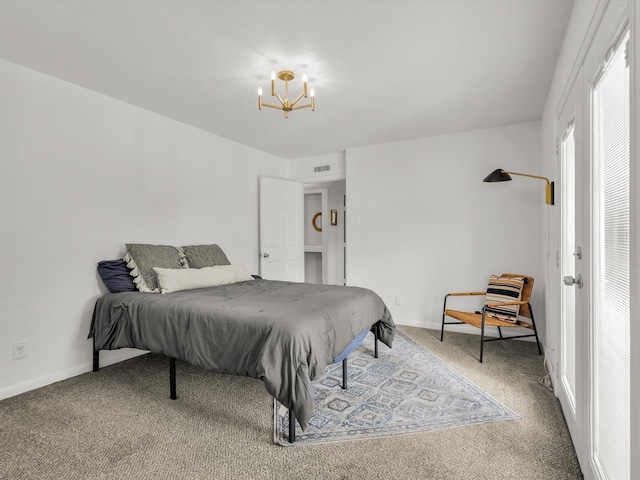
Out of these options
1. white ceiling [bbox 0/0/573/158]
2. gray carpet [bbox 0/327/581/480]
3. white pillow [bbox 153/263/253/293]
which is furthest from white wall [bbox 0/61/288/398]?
white pillow [bbox 153/263/253/293]

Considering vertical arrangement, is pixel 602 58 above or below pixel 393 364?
above

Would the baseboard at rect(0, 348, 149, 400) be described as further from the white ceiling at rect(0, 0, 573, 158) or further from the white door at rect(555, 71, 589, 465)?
the white door at rect(555, 71, 589, 465)

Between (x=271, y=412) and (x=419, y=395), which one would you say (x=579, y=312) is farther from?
(x=271, y=412)

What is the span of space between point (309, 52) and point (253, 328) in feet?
6.16

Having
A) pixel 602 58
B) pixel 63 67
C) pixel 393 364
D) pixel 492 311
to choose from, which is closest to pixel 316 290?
pixel 393 364

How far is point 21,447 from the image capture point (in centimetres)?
187

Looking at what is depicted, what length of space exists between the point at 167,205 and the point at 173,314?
1657 millimetres

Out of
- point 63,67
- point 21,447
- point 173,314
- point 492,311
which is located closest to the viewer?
point 21,447

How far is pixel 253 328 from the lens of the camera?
204 centimetres

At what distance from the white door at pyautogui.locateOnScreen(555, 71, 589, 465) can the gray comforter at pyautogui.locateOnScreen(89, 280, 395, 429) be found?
1293 millimetres

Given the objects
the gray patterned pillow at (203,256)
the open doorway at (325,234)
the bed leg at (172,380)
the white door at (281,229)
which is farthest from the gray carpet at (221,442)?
the open doorway at (325,234)

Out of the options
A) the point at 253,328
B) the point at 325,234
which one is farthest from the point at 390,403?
the point at 325,234

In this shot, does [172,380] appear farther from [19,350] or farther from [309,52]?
[309,52]

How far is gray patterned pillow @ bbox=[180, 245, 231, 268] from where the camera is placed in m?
3.60
